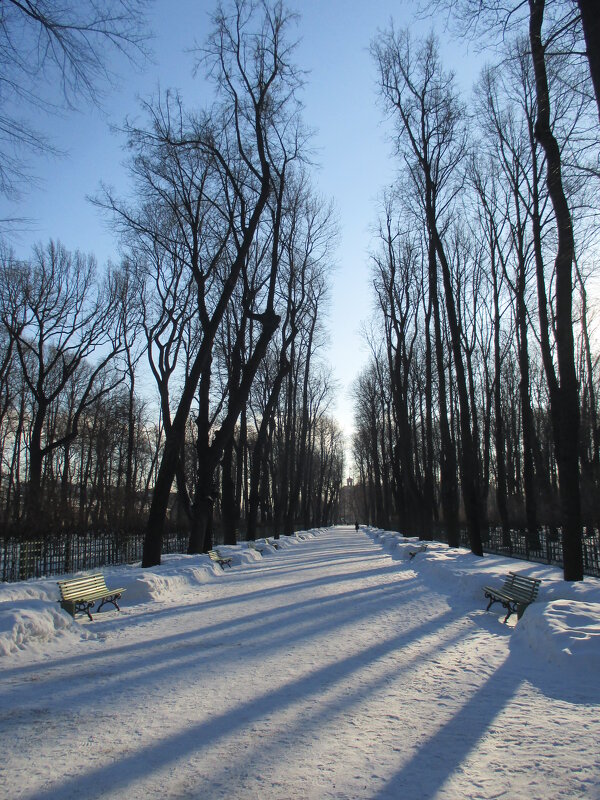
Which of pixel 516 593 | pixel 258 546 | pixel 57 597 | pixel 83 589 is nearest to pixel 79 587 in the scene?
pixel 83 589

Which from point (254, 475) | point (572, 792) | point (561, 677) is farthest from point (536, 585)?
point (254, 475)

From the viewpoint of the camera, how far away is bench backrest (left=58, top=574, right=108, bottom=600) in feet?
29.3

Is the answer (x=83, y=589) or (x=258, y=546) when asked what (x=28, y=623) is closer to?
(x=83, y=589)

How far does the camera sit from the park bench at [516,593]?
8344 mm

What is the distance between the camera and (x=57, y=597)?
9.75 metres

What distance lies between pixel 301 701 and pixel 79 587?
5.74m

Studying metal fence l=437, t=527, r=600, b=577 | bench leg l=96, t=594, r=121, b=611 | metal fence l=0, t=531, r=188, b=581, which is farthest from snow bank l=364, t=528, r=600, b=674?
metal fence l=0, t=531, r=188, b=581

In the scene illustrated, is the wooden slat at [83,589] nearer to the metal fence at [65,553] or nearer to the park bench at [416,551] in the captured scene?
the metal fence at [65,553]

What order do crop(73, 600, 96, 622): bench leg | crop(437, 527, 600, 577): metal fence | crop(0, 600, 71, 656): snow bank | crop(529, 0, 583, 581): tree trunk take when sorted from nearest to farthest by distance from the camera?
1. crop(0, 600, 71, 656): snow bank
2. crop(73, 600, 96, 622): bench leg
3. crop(529, 0, 583, 581): tree trunk
4. crop(437, 527, 600, 577): metal fence

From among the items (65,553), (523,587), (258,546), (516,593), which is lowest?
(258,546)

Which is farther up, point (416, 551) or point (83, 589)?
point (83, 589)

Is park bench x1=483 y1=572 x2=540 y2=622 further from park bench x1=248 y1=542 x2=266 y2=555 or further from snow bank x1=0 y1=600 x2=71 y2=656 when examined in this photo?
park bench x1=248 y1=542 x2=266 y2=555

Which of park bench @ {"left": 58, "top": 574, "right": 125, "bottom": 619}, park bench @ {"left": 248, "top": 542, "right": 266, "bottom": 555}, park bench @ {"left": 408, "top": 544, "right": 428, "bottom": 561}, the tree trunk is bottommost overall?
park bench @ {"left": 248, "top": 542, "right": 266, "bottom": 555}

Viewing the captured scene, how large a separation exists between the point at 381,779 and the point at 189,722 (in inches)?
64.5
